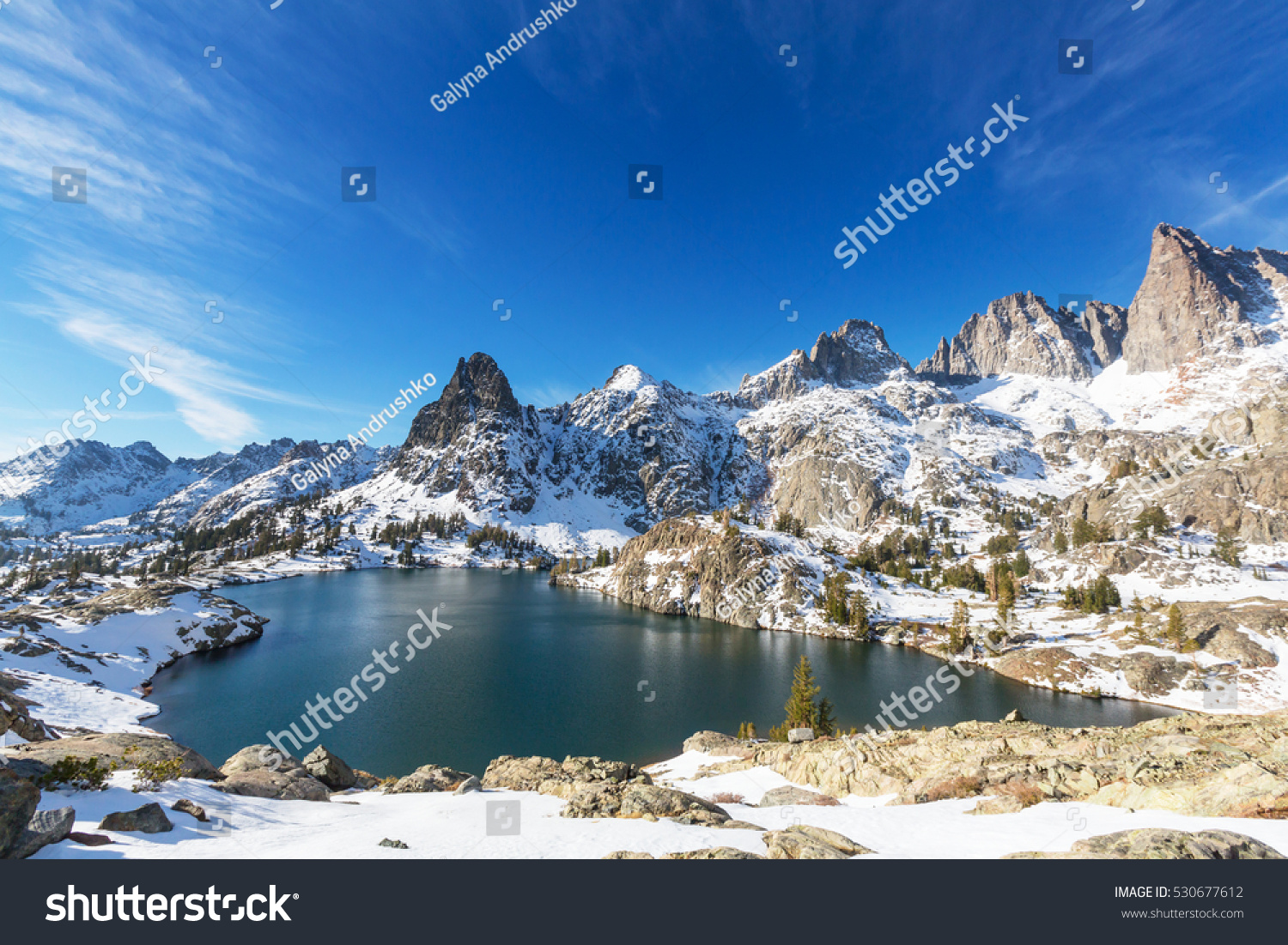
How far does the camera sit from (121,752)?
2056 centimetres

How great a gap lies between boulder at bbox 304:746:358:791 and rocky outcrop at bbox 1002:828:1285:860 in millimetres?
26400

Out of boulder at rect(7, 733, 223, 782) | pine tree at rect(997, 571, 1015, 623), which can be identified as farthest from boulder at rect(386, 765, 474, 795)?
pine tree at rect(997, 571, 1015, 623)

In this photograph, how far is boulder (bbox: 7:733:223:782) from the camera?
17.2 m

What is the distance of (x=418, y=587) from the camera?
135375 mm

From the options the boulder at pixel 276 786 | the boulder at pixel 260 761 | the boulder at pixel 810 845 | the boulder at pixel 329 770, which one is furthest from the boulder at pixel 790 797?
the boulder at pixel 260 761

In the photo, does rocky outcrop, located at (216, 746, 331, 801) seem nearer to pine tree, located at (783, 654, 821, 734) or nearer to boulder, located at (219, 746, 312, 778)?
boulder, located at (219, 746, 312, 778)

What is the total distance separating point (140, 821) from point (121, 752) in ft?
48.4

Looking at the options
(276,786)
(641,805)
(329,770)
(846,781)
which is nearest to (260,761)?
(329,770)

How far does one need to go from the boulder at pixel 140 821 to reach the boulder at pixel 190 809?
4.20 ft

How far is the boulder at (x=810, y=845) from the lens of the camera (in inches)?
423

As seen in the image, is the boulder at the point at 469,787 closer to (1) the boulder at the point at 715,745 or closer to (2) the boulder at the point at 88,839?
(2) the boulder at the point at 88,839

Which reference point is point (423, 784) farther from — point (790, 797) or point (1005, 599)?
point (1005, 599)
